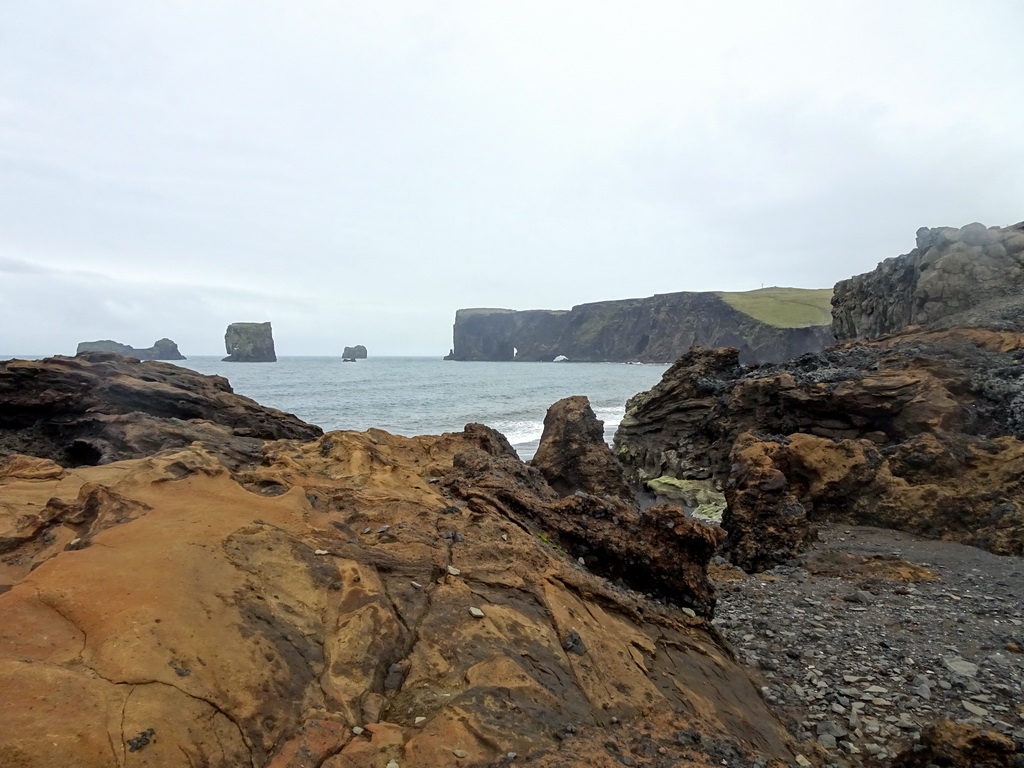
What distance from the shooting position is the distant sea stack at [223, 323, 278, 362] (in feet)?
414

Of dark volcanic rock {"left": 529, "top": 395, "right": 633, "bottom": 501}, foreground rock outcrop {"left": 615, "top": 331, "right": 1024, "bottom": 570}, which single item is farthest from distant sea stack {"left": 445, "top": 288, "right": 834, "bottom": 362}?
dark volcanic rock {"left": 529, "top": 395, "right": 633, "bottom": 501}

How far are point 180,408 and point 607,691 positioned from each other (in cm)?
1201

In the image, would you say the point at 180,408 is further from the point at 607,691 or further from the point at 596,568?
the point at 607,691

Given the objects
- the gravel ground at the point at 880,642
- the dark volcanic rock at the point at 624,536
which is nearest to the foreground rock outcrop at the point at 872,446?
the gravel ground at the point at 880,642

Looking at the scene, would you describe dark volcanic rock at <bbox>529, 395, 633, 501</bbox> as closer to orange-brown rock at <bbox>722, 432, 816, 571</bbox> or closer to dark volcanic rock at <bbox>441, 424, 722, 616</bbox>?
orange-brown rock at <bbox>722, 432, 816, 571</bbox>

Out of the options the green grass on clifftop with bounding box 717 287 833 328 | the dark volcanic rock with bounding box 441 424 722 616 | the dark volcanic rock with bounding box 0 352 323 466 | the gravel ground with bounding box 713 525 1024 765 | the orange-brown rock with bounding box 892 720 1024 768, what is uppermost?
the green grass on clifftop with bounding box 717 287 833 328

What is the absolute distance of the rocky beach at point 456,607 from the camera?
10.6 feet

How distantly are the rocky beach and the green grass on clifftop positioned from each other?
119681 mm

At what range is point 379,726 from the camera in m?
3.43

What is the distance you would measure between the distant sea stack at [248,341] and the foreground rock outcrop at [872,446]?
12098cm

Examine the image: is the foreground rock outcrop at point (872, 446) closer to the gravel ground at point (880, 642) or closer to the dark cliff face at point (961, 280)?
the gravel ground at point (880, 642)

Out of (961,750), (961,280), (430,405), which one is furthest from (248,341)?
(961,750)

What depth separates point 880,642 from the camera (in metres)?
6.91

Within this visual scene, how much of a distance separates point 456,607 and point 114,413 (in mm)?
10211
